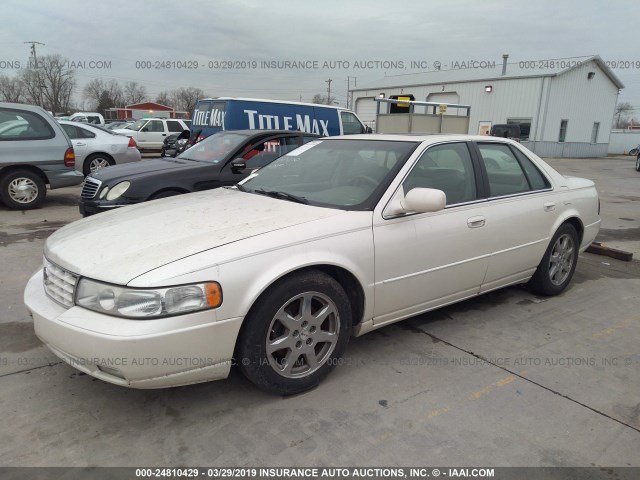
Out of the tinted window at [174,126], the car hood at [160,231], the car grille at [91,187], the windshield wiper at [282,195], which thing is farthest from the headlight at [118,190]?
the tinted window at [174,126]

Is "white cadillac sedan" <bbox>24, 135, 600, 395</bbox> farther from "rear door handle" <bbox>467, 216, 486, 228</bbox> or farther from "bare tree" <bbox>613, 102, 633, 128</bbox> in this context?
"bare tree" <bbox>613, 102, 633, 128</bbox>

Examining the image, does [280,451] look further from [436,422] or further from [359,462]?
[436,422]

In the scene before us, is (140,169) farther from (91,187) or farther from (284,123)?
(284,123)

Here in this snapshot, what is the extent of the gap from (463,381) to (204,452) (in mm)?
1645

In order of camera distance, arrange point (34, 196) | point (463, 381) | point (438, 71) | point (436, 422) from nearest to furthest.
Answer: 1. point (436, 422)
2. point (463, 381)
3. point (34, 196)
4. point (438, 71)

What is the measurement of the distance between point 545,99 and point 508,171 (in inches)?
1138

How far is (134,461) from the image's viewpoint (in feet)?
7.48

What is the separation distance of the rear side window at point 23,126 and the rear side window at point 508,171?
761cm

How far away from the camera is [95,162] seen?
10.7 m

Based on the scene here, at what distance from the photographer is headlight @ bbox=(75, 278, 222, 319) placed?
2318mm

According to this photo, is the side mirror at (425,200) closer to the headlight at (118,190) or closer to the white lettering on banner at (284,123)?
the headlight at (118,190)

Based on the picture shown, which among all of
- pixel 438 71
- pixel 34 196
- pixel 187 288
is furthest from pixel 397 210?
pixel 438 71

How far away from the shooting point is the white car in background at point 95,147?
10539 millimetres

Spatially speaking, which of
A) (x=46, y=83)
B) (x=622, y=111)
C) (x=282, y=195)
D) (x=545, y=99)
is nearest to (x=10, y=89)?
(x=46, y=83)
